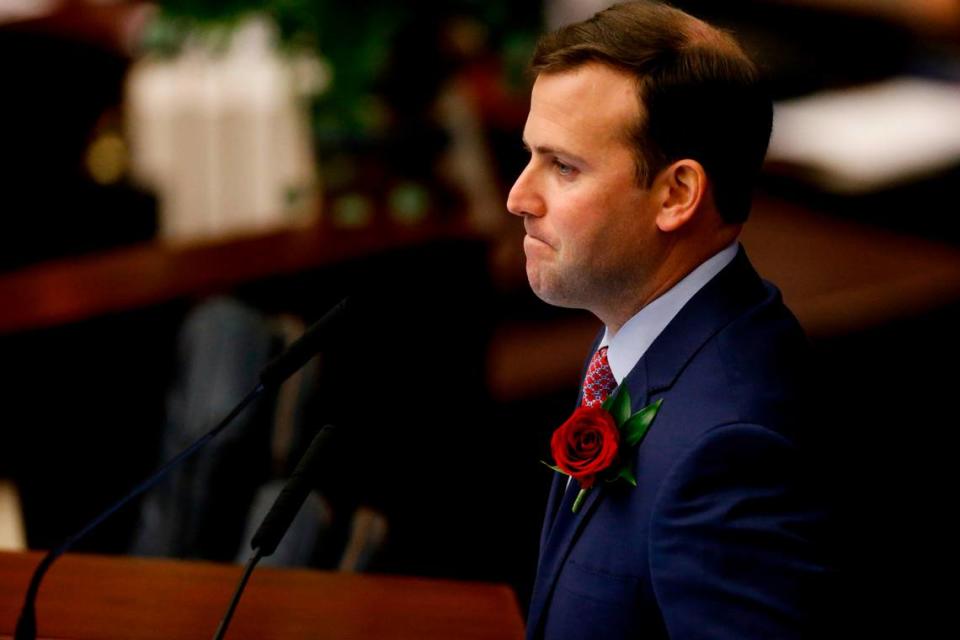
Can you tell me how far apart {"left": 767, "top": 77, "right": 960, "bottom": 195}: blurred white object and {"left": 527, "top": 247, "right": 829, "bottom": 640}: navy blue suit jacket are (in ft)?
11.5

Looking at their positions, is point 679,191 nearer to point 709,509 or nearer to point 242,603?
point 709,509

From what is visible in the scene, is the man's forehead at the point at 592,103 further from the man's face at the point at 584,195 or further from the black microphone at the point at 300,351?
the black microphone at the point at 300,351

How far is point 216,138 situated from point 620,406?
370 centimetres

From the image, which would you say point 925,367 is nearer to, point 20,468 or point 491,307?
point 491,307

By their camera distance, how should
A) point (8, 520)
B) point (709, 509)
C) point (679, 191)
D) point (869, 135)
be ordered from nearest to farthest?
point (709, 509) < point (679, 191) < point (8, 520) < point (869, 135)

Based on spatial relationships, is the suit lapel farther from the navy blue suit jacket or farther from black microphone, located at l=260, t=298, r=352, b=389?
black microphone, located at l=260, t=298, r=352, b=389

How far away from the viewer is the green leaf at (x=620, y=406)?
118cm

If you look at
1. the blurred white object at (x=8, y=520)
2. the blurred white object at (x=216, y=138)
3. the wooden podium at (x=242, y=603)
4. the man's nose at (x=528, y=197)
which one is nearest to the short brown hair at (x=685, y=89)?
the man's nose at (x=528, y=197)

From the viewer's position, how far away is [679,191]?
1149mm

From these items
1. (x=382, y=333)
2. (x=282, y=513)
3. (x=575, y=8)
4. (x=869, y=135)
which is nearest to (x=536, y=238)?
(x=282, y=513)

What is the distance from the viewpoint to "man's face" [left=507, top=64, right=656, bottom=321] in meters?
1.13

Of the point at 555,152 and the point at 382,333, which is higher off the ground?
the point at 555,152

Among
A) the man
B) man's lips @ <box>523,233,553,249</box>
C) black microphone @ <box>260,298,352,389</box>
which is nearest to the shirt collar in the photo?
the man

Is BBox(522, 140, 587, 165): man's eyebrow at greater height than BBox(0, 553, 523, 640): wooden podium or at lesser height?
greater
